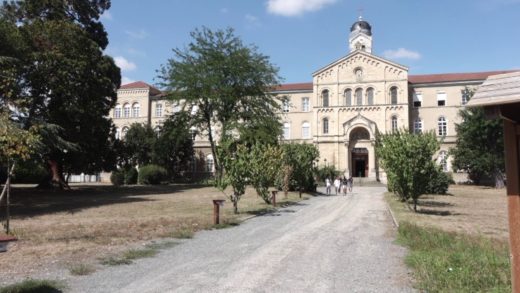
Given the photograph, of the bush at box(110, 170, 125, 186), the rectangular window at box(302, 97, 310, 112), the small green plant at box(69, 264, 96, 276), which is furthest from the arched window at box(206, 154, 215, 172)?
the small green plant at box(69, 264, 96, 276)

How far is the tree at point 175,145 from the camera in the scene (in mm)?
47125

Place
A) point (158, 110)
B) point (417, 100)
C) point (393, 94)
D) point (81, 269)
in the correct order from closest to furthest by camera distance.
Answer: point (81, 269) < point (393, 94) < point (417, 100) < point (158, 110)

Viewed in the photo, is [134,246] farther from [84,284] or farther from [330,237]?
[330,237]

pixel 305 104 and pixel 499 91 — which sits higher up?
pixel 305 104

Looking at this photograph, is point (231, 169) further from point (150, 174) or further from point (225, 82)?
point (150, 174)

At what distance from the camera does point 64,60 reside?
102 ft

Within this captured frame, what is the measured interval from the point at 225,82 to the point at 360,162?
27822 mm

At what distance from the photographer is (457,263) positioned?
362 inches

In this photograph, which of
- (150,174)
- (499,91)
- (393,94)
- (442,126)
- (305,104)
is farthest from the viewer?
(305,104)

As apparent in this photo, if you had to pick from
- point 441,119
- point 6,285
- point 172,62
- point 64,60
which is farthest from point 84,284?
point 441,119

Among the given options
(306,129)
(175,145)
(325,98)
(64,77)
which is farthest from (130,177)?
(64,77)

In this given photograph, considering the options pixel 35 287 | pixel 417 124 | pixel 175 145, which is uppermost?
pixel 417 124

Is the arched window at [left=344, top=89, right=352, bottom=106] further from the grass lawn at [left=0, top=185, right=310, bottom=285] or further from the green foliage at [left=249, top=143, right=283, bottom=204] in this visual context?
the grass lawn at [left=0, top=185, right=310, bottom=285]

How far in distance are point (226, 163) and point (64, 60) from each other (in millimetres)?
16866
